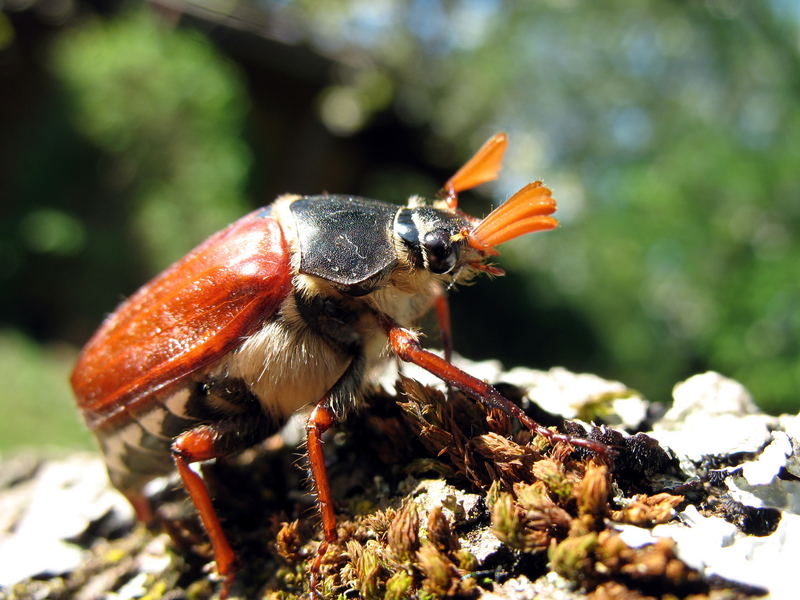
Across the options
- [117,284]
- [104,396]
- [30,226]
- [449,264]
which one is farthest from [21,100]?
[449,264]

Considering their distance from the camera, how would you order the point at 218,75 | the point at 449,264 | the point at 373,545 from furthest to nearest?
the point at 218,75 < the point at 449,264 < the point at 373,545

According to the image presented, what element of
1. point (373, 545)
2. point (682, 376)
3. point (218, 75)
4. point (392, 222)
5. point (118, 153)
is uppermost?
point (218, 75)

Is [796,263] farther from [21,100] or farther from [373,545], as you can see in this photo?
[21,100]

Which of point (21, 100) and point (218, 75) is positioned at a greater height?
point (21, 100)

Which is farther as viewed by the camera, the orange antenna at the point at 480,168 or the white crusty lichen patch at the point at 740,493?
the orange antenna at the point at 480,168

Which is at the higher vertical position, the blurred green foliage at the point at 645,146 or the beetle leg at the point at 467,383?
the blurred green foliage at the point at 645,146

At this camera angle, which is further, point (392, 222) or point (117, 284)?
point (117, 284)

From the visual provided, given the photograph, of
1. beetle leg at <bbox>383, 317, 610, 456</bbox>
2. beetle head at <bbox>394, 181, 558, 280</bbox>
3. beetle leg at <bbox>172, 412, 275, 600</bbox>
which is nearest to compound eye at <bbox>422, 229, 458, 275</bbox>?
beetle head at <bbox>394, 181, 558, 280</bbox>

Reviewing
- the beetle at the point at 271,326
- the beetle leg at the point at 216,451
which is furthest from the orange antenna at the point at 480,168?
the beetle leg at the point at 216,451

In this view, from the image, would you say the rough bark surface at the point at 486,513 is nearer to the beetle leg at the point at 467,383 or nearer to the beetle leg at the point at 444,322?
the beetle leg at the point at 467,383
